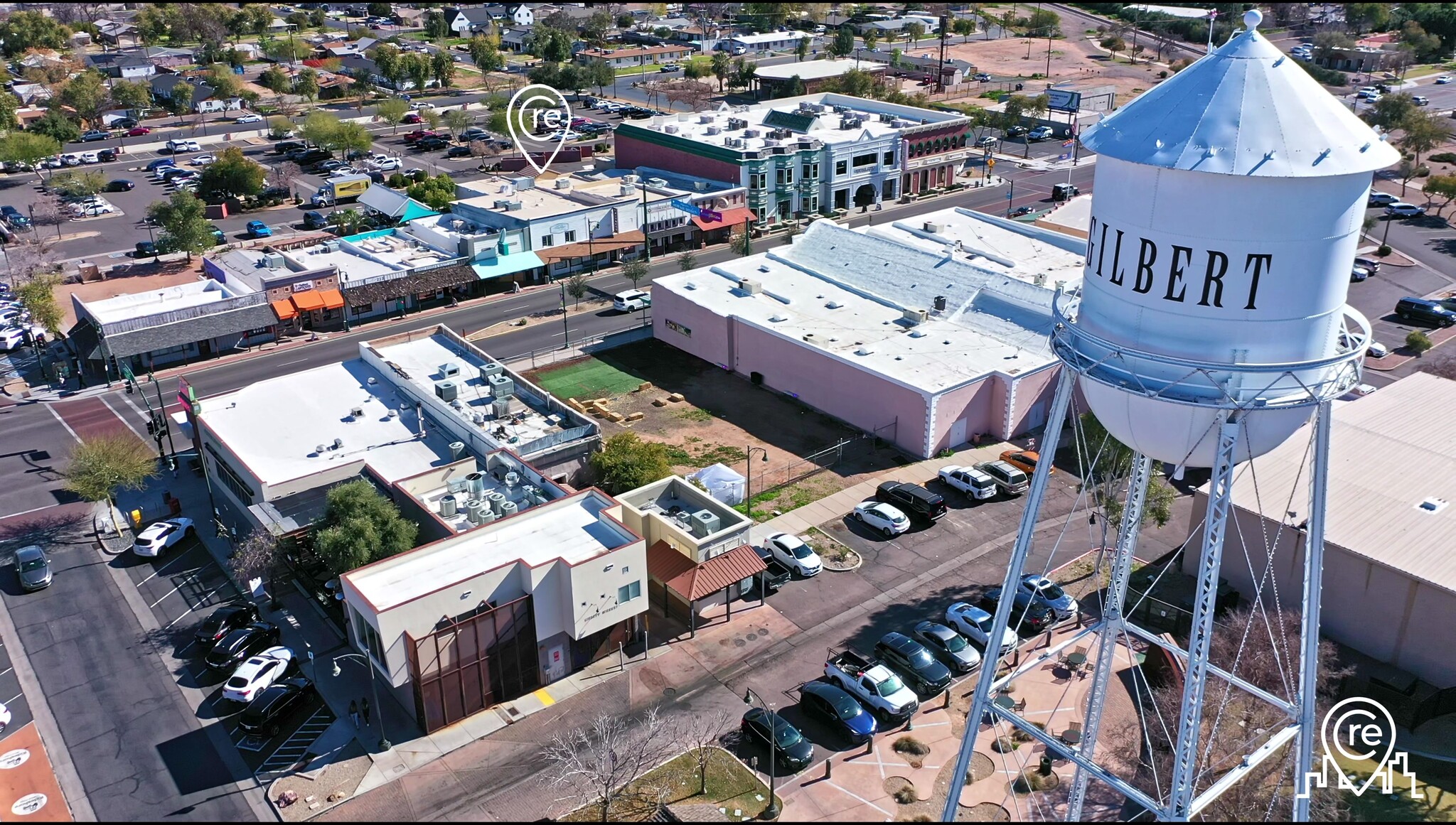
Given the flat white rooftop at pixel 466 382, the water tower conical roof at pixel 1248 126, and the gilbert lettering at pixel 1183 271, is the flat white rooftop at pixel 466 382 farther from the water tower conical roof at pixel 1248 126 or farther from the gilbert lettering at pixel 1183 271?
the water tower conical roof at pixel 1248 126

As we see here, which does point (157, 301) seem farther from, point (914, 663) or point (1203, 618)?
point (1203, 618)

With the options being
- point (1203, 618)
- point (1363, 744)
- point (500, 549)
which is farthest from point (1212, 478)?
point (500, 549)

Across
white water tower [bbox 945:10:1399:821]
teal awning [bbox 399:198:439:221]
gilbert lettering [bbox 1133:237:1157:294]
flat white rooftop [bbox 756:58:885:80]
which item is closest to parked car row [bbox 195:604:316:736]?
white water tower [bbox 945:10:1399:821]

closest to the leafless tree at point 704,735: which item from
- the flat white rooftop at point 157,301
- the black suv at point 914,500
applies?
the black suv at point 914,500

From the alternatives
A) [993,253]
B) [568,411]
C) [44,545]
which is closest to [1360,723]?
[568,411]

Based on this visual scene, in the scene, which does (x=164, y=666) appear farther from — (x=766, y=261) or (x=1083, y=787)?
(x=766, y=261)

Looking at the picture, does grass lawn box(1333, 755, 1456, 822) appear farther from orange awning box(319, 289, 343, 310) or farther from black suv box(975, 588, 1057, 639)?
orange awning box(319, 289, 343, 310)
